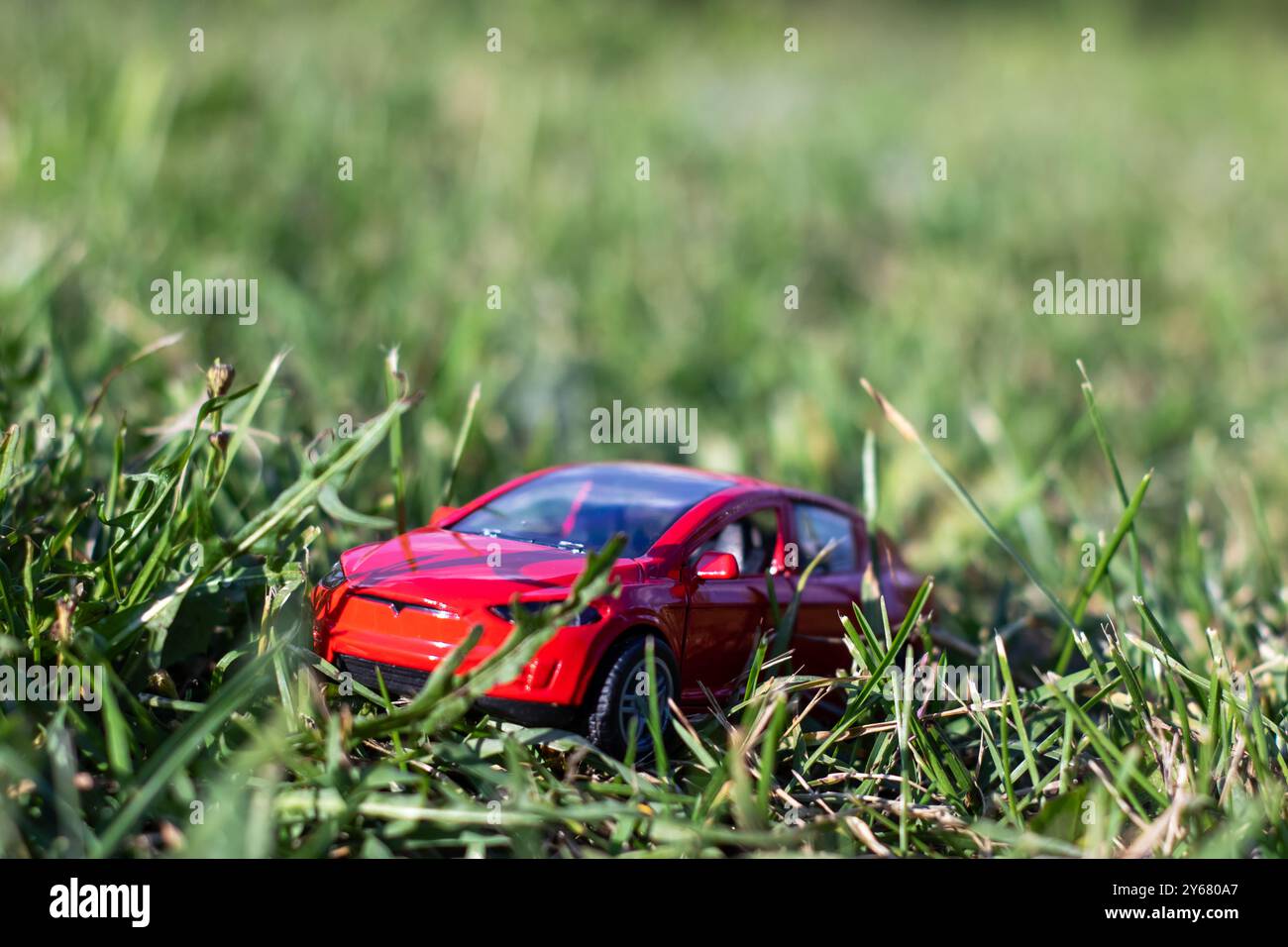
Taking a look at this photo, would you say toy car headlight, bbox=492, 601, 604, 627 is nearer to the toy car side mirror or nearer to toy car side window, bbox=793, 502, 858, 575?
the toy car side mirror

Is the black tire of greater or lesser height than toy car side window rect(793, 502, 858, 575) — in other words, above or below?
below

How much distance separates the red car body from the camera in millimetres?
3273

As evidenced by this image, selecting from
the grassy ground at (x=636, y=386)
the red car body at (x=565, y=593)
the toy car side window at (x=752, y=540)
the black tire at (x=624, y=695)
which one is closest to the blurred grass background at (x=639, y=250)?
the grassy ground at (x=636, y=386)

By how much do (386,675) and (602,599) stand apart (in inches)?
23.8

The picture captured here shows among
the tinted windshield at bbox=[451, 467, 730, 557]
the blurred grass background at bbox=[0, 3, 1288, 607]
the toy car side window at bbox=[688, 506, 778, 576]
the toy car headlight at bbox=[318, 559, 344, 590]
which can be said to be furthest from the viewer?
the blurred grass background at bbox=[0, 3, 1288, 607]

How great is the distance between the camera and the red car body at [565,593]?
10.7 ft

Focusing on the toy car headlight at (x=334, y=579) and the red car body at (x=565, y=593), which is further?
the toy car headlight at (x=334, y=579)

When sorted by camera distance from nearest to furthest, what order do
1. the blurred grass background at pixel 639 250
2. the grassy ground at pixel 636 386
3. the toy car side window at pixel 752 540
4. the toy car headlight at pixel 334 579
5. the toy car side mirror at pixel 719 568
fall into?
the grassy ground at pixel 636 386
the toy car headlight at pixel 334 579
the toy car side mirror at pixel 719 568
the toy car side window at pixel 752 540
the blurred grass background at pixel 639 250

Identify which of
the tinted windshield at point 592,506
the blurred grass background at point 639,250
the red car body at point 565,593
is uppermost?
the blurred grass background at point 639,250

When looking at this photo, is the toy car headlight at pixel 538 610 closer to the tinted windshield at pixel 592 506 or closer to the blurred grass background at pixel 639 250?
the tinted windshield at pixel 592 506

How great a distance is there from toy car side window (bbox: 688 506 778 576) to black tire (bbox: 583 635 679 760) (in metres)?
0.72

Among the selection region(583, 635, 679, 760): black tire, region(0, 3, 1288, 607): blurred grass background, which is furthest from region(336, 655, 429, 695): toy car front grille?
region(0, 3, 1288, 607): blurred grass background

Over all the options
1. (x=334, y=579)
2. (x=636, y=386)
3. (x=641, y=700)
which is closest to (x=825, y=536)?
(x=641, y=700)

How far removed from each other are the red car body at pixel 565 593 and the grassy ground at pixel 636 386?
0.53 ft
